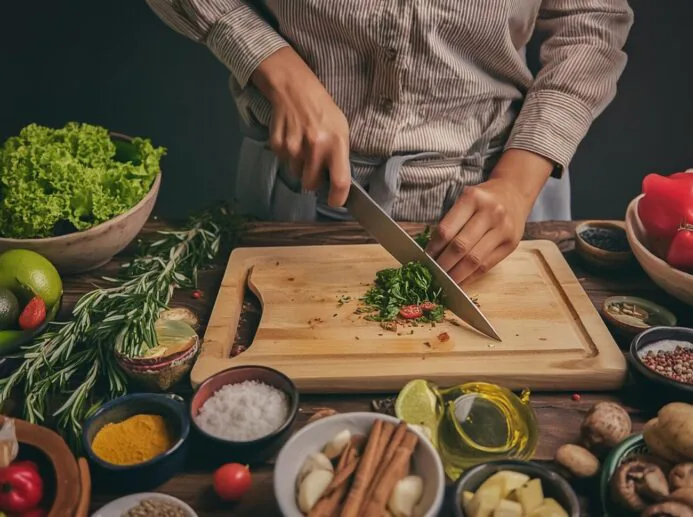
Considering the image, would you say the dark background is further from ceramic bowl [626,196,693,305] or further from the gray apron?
ceramic bowl [626,196,693,305]

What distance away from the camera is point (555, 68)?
1.86m

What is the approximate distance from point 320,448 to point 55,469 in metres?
0.43

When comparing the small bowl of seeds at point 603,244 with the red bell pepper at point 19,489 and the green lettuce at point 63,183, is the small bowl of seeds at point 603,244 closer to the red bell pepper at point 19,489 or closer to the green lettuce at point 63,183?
the green lettuce at point 63,183

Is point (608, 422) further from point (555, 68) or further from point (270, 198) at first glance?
point (270, 198)

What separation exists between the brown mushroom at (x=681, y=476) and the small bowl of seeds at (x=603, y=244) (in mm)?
756

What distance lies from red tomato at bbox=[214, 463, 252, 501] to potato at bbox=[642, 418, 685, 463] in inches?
26.2

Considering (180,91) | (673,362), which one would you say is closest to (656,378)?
(673,362)

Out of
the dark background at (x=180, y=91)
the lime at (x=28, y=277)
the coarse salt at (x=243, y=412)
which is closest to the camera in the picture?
the coarse salt at (x=243, y=412)

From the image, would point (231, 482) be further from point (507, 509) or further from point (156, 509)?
point (507, 509)

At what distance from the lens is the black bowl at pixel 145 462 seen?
112cm

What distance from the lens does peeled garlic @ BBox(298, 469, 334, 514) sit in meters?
1.04

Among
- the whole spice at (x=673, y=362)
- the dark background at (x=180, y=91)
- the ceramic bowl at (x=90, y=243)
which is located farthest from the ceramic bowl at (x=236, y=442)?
the dark background at (x=180, y=91)

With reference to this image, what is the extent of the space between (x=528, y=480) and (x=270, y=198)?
123cm

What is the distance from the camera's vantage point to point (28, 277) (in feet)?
4.88
